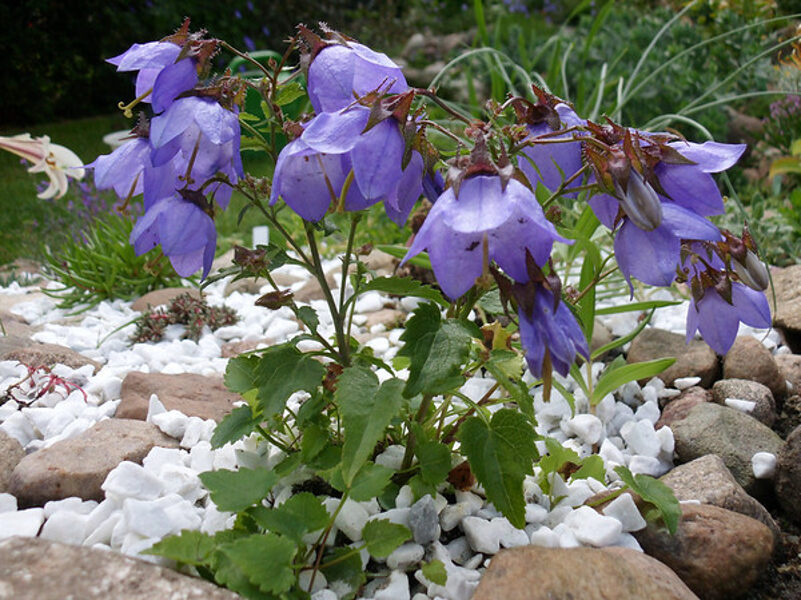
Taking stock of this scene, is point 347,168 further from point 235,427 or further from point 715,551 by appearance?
point 715,551

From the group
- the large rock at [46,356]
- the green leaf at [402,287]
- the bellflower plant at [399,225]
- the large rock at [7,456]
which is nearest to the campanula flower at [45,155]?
the large rock at [46,356]

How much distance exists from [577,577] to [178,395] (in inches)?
42.1

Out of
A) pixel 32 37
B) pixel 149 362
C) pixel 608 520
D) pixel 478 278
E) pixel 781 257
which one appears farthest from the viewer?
pixel 32 37

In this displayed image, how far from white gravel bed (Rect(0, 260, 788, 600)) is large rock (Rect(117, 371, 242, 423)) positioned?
0.06 m

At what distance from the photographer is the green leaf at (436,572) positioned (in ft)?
3.92

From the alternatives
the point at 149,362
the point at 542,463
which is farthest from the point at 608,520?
the point at 149,362

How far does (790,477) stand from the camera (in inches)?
61.6

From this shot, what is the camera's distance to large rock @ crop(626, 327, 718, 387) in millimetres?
2076

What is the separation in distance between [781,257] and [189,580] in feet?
8.37

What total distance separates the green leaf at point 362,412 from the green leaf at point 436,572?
0.23 metres

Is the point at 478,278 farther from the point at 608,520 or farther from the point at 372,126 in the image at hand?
the point at 608,520

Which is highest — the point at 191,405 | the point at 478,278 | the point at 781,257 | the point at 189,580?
the point at 478,278

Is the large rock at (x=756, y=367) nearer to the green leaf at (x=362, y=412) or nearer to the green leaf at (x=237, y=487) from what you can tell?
the green leaf at (x=362, y=412)

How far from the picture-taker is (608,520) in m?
1.34
